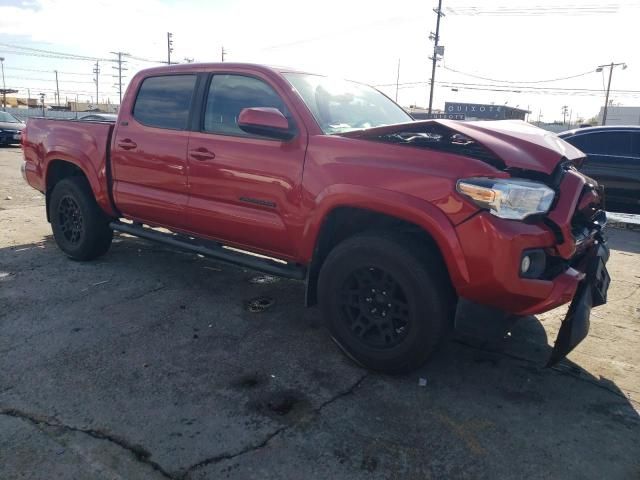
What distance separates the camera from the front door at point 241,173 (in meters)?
3.43

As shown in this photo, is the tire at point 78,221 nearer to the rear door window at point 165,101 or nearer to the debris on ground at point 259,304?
the rear door window at point 165,101

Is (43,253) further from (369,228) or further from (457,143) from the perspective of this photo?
(457,143)

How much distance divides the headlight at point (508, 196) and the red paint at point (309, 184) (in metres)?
0.05

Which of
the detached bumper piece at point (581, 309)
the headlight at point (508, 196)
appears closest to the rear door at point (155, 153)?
the headlight at point (508, 196)

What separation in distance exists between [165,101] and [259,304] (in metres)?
1.95

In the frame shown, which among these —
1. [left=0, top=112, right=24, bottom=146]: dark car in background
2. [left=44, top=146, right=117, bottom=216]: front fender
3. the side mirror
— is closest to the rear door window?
[left=44, top=146, right=117, bottom=216]: front fender

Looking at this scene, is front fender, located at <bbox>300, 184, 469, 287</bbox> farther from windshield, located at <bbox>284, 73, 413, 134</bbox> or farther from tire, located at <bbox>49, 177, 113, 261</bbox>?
tire, located at <bbox>49, 177, 113, 261</bbox>

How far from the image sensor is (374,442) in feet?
8.21

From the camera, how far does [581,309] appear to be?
2789 mm

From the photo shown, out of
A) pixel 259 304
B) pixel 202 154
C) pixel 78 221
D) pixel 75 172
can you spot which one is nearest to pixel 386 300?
pixel 259 304

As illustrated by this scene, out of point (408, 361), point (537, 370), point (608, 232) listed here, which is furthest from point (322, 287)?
point (608, 232)

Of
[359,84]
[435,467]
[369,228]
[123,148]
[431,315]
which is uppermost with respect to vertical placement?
[359,84]

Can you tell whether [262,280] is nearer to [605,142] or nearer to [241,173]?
[241,173]

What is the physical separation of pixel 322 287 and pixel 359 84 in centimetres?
207
